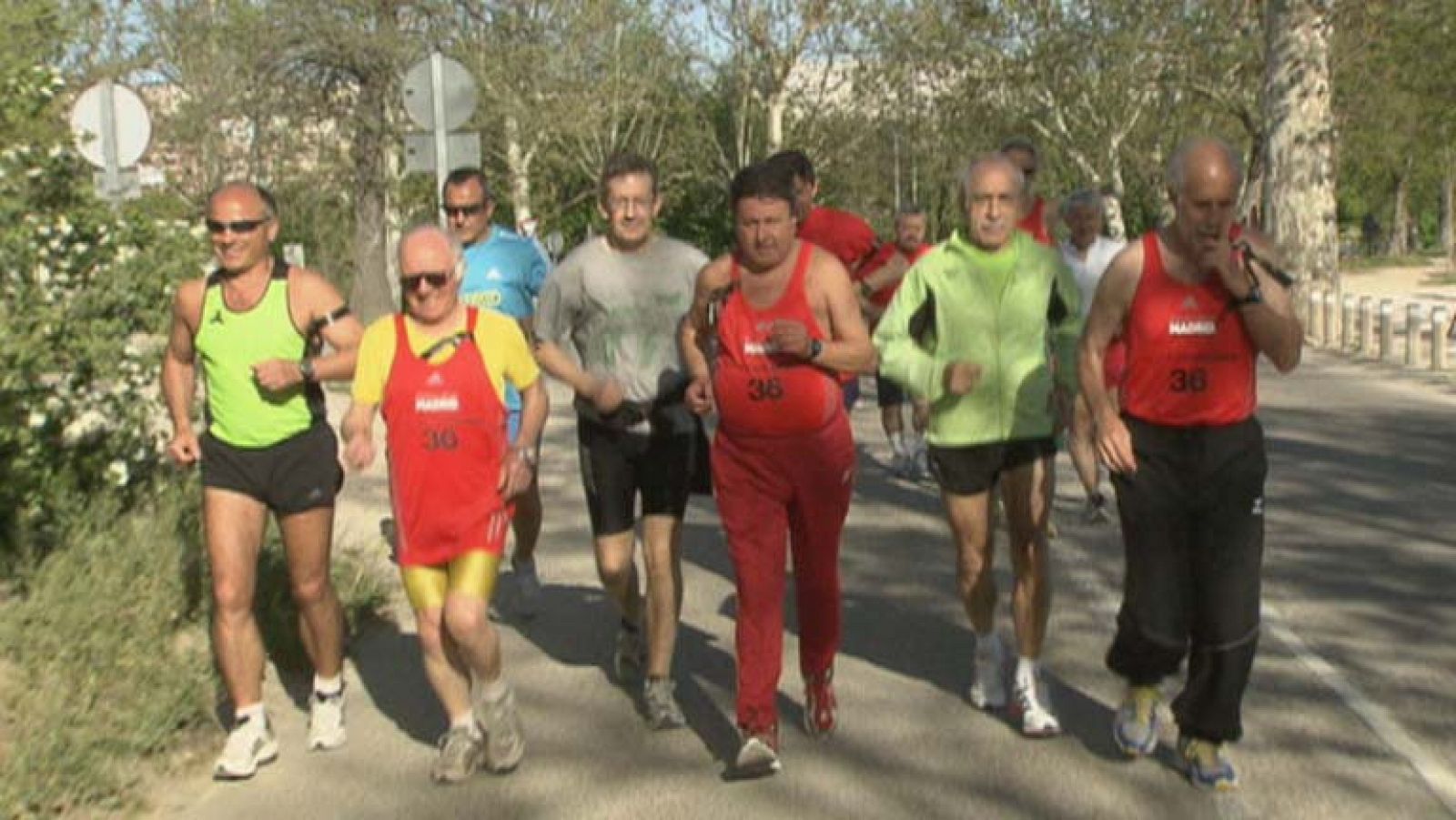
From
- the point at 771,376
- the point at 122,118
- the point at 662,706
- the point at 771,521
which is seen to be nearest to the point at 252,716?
the point at 662,706

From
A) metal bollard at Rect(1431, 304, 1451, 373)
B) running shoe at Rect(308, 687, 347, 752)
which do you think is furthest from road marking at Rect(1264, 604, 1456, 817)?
metal bollard at Rect(1431, 304, 1451, 373)

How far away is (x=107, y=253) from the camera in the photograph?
9.30 m

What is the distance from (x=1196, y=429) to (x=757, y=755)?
161 centimetres

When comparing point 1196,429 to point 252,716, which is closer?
point 1196,429

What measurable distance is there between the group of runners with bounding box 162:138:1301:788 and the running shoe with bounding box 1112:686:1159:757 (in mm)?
12

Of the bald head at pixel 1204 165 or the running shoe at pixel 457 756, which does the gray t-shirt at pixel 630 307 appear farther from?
the bald head at pixel 1204 165

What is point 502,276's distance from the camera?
9102 mm

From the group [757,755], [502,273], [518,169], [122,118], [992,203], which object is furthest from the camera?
[518,169]

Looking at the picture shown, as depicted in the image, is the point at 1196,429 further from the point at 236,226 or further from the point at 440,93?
the point at 440,93

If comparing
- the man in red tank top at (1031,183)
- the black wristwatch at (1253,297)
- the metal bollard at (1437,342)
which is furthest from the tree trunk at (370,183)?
the black wristwatch at (1253,297)

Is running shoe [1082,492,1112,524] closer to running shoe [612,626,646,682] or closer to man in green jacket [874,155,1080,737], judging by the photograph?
running shoe [612,626,646,682]

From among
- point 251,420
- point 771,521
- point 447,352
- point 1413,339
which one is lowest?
point 1413,339

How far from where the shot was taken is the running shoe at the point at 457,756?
20.2 feet

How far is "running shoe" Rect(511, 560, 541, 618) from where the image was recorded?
9.09 meters
